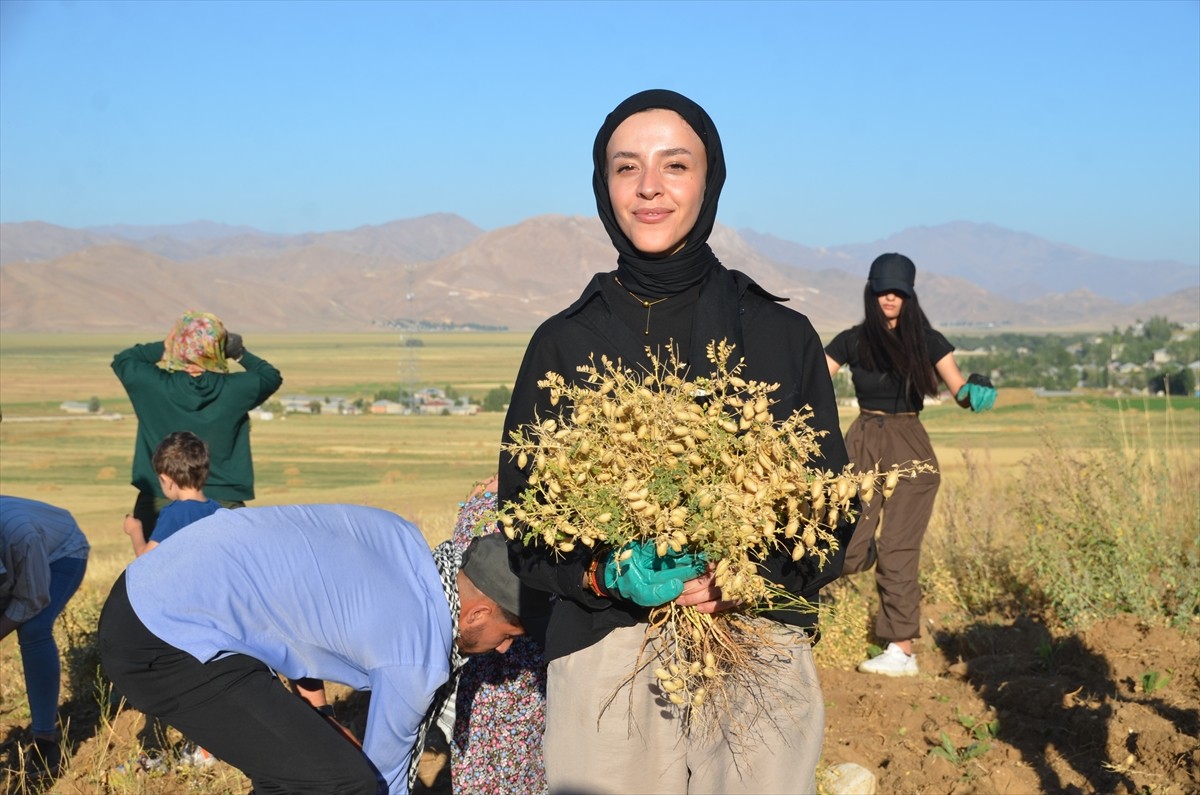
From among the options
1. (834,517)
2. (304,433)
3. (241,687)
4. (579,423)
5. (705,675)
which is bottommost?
(304,433)

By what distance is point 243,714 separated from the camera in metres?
3.44

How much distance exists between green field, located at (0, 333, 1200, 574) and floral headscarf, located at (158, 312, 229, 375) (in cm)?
315

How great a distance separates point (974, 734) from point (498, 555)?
128 inches

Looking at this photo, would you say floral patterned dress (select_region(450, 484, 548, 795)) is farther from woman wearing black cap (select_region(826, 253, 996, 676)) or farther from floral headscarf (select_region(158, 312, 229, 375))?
floral headscarf (select_region(158, 312, 229, 375))

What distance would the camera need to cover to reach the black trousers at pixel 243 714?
3.41 m

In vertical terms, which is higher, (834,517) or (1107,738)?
(834,517)

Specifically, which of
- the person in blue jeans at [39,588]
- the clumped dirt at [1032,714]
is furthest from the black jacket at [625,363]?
the person in blue jeans at [39,588]

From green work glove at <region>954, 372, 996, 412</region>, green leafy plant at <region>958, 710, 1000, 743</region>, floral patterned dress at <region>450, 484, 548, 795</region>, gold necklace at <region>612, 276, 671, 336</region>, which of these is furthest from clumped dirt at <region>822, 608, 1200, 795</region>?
gold necklace at <region>612, 276, 671, 336</region>

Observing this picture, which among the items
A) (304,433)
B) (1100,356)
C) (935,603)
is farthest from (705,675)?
(1100,356)

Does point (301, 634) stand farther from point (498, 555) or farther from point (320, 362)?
point (320, 362)

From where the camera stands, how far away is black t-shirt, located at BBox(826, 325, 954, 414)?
6.71 meters

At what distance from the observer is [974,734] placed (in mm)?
5824

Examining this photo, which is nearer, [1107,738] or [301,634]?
[301,634]

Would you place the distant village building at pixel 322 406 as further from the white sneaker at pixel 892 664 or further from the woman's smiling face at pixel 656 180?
the woman's smiling face at pixel 656 180
